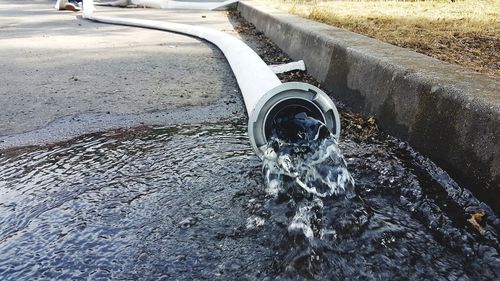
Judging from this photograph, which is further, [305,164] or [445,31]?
[445,31]

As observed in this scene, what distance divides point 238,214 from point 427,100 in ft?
3.39

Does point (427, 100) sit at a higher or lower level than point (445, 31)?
lower

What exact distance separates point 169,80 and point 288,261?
8.14ft

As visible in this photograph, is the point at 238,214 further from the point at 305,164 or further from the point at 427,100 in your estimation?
the point at 427,100

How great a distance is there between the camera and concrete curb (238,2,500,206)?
5.35 feet

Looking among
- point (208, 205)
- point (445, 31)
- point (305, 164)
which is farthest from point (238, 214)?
Answer: point (445, 31)

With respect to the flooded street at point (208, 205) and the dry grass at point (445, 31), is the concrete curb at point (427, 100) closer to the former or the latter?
the flooded street at point (208, 205)

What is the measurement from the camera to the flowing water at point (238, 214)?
1374 mm

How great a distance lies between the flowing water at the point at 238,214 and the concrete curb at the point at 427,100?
3.4 inches

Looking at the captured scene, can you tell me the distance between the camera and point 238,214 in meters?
1.67

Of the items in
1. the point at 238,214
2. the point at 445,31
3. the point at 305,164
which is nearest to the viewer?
the point at 238,214

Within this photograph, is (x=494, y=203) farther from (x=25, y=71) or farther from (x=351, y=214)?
(x=25, y=71)

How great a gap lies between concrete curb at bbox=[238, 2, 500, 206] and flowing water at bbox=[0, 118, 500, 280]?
3.4 inches

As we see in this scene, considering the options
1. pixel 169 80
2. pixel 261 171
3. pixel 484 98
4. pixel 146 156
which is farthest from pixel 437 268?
pixel 169 80
